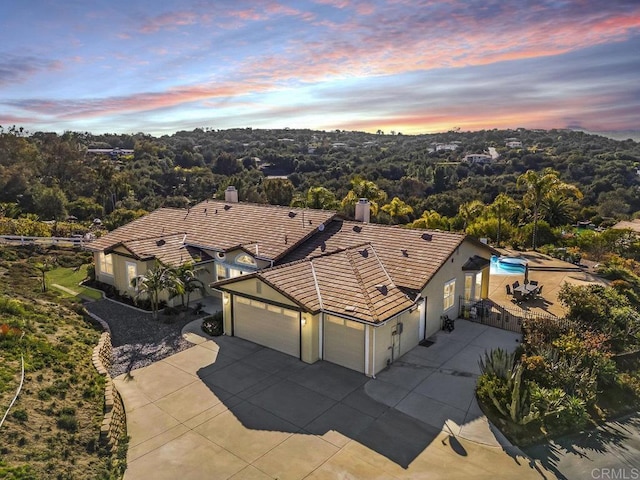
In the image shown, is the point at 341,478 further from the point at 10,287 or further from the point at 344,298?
the point at 10,287

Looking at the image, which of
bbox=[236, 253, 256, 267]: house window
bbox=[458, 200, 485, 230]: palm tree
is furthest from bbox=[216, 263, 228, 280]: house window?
bbox=[458, 200, 485, 230]: palm tree

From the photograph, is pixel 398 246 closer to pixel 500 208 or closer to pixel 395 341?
pixel 395 341

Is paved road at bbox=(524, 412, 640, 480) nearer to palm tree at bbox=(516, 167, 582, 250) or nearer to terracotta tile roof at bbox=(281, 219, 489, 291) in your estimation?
terracotta tile roof at bbox=(281, 219, 489, 291)

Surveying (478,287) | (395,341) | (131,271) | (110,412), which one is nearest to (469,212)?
(478,287)

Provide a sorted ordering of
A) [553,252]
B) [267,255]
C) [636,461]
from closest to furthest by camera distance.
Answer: [636,461]
[267,255]
[553,252]

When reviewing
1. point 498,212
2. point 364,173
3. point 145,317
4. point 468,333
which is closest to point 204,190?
point 364,173

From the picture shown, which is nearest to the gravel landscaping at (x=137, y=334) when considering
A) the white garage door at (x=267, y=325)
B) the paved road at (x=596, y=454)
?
the white garage door at (x=267, y=325)
